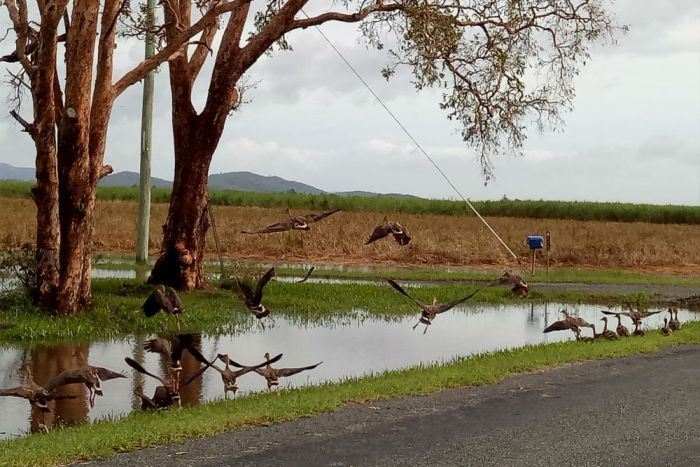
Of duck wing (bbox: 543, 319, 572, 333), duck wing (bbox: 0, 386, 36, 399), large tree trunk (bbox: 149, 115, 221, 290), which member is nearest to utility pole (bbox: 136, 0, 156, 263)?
large tree trunk (bbox: 149, 115, 221, 290)

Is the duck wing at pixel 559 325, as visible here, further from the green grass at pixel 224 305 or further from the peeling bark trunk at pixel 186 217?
the peeling bark trunk at pixel 186 217

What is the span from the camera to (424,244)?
37750 mm

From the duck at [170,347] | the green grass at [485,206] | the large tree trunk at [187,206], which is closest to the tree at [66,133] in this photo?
the large tree trunk at [187,206]

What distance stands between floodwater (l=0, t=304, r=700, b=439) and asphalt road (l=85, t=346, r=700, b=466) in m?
2.25

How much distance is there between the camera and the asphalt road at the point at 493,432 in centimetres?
832

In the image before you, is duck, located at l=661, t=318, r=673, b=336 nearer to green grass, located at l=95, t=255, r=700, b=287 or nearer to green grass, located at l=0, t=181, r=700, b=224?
green grass, located at l=95, t=255, r=700, b=287

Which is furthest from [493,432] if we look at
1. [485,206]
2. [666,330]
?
[485,206]

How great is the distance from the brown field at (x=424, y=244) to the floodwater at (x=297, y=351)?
15.1 m

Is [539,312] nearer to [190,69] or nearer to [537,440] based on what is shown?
[190,69]

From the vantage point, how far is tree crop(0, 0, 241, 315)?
1738 cm

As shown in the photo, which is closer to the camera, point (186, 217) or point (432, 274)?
point (186, 217)

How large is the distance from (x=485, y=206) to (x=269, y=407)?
5514 cm

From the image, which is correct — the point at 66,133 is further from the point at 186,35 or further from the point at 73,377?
the point at 73,377

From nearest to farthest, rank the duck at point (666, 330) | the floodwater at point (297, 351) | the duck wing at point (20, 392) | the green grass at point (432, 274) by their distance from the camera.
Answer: the duck wing at point (20, 392)
the floodwater at point (297, 351)
the duck at point (666, 330)
the green grass at point (432, 274)
